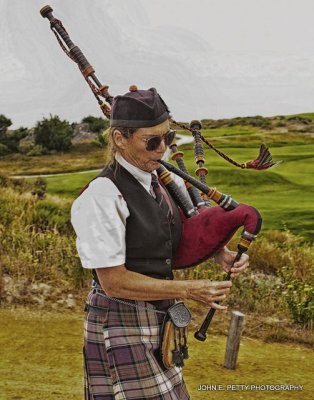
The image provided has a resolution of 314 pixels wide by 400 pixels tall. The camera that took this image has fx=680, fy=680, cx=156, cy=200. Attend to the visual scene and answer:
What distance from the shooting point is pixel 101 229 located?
7.32 ft

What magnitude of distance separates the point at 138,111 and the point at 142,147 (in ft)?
0.41

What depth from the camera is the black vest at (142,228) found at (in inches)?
91.6

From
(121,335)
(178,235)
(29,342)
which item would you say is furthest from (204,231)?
(29,342)

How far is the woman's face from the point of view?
233 cm

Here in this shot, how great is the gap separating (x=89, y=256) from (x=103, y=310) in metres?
0.33

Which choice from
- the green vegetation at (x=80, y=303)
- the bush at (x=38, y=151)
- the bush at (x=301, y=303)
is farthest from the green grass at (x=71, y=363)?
Result: the bush at (x=38, y=151)

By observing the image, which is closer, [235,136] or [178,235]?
[178,235]

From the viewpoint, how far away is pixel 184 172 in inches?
103

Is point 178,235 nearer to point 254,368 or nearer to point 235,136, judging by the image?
point 254,368

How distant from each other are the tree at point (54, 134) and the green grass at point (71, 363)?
8.41m

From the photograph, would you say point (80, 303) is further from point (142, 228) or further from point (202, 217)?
point (142, 228)

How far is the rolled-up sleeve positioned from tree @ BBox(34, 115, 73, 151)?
12645 mm

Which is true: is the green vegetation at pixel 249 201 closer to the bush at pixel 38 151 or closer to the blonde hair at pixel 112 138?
the bush at pixel 38 151

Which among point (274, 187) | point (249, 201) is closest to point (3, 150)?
point (249, 201)
